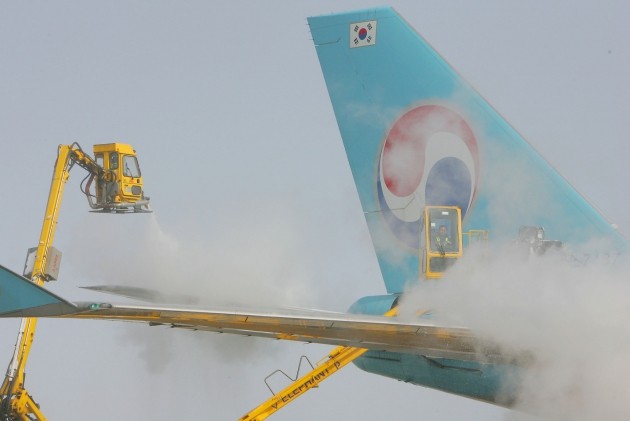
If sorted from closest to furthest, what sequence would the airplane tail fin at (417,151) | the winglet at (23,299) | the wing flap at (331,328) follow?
1. the winglet at (23,299)
2. the wing flap at (331,328)
3. the airplane tail fin at (417,151)

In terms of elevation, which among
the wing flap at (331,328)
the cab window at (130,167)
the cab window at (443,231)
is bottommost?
the wing flap at (331,328)

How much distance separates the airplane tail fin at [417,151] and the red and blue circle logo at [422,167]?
22 millimetres

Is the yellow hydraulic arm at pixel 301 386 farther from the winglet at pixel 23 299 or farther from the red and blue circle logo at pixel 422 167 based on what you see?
the winglet at pixel 23 299

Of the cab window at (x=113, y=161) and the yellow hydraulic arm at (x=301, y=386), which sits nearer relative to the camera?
the yellow hydraulic arm at (x=301, y=386)

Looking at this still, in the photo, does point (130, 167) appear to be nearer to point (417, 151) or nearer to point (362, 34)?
point (362, 34)

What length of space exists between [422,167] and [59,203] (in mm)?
8878

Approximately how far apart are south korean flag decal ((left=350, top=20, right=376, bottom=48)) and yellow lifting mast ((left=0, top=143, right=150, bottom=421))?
261 inches

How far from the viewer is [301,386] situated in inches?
1022

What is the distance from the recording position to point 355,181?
87.8 ft

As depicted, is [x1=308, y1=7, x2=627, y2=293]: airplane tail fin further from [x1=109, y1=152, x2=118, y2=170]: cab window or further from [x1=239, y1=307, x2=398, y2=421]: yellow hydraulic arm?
[x1=109, y1=152, x2=118, y2=170]: cab window

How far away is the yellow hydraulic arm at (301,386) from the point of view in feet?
84.7

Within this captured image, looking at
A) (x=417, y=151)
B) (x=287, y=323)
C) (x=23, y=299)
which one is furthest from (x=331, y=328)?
(x=417, y=151)

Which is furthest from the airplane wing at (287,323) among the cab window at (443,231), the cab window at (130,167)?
the cab window at (130,167)

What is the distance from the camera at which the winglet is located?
49.1 ft
